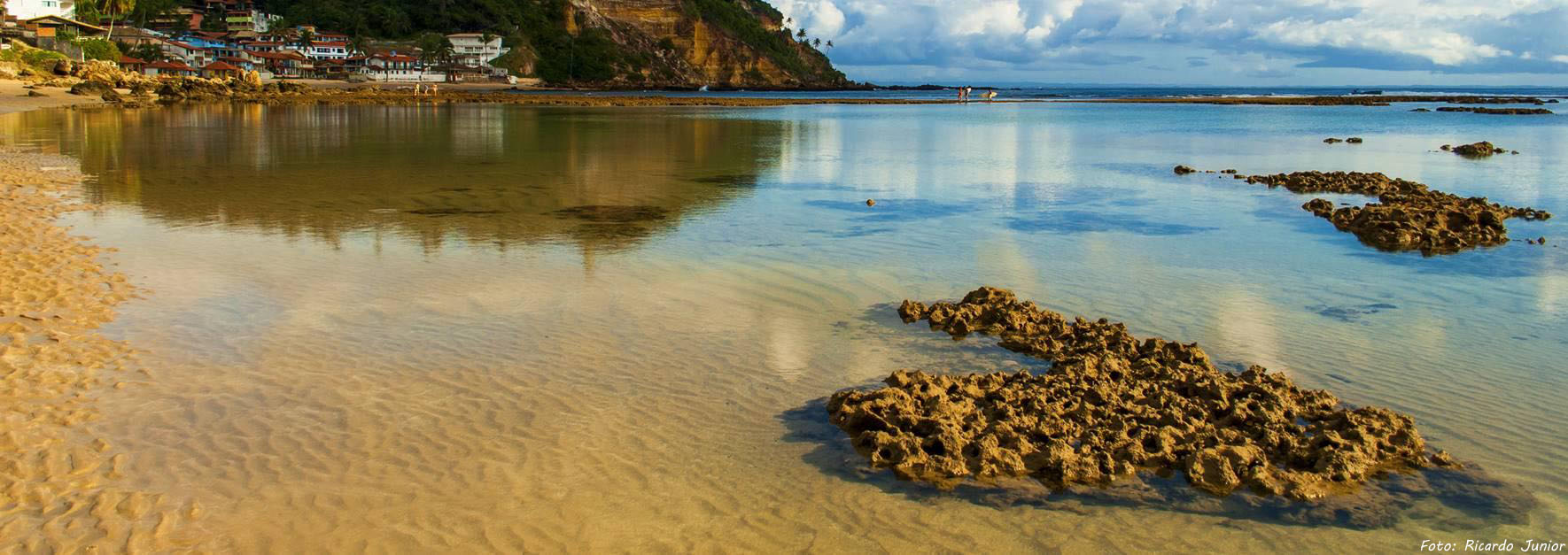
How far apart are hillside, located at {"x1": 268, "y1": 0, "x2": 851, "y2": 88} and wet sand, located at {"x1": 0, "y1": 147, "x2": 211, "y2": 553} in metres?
146

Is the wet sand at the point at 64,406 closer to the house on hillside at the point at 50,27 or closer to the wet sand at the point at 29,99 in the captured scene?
the wet sand at the point at 29,99

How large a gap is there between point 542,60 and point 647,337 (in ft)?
524

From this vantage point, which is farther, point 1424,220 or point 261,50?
point 261,50

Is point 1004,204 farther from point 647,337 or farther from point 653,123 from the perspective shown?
point 653,123

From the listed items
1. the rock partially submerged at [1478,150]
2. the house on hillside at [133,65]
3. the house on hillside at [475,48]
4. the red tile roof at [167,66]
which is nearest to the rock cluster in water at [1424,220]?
the rock partially submerged at [1478,150]

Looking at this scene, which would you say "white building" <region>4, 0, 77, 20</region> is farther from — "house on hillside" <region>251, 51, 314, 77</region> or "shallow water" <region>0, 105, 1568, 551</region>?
"shallow water" <region>0, 105, 1568, 551</region>

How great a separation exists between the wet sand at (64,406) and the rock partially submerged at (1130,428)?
4600mm

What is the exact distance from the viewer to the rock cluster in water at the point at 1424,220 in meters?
16.7

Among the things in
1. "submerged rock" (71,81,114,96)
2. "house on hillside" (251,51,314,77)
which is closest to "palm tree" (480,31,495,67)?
"house on hillside" (251,51,314,77)

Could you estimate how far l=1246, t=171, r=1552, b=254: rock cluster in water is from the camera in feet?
54.6

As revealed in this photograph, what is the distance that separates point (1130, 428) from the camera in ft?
23.9

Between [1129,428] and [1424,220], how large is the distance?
45.6 ft

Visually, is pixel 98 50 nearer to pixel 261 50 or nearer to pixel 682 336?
pixel 261 50

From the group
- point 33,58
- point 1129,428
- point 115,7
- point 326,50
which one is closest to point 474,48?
point 326,50
